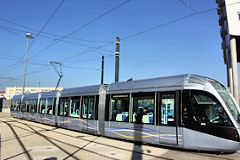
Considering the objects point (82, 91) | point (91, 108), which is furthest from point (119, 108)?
point (82, 91)

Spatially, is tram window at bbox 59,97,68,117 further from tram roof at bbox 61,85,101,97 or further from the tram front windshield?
the tram front windshield

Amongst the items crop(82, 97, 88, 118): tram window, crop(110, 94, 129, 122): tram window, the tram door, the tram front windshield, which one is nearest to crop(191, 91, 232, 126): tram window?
the tram front windshield

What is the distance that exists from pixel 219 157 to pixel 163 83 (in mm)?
3149

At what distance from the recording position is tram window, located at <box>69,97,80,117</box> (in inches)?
497

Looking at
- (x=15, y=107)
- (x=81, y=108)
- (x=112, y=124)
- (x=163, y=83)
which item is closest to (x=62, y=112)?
(x=81, y=108)

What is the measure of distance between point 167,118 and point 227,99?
84.1 inches

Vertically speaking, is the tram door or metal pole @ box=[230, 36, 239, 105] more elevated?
metal pole @ box=[230, 36, 239, 105]

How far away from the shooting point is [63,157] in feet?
21.4

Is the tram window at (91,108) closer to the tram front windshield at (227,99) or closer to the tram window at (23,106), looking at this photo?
the tram front windshield at (227,99)

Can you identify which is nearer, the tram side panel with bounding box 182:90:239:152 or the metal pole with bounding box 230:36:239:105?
the tram side panel with bounding box 182:90:239:152

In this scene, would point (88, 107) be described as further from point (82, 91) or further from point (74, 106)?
point (74, 106)

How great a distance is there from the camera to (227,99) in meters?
7.17

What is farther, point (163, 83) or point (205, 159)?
point (163, 83)

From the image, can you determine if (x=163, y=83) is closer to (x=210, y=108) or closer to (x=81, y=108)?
(x=210, y=108)
